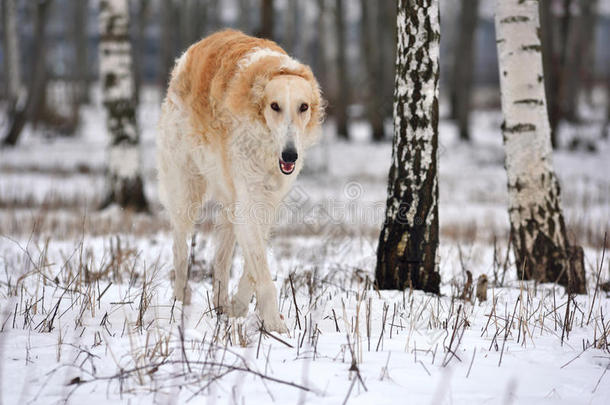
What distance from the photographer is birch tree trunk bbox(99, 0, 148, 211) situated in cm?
780

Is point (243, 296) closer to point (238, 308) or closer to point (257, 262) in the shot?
point (238, 308)

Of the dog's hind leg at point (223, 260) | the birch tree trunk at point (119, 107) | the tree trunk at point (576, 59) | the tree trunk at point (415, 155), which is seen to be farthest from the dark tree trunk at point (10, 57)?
the tree trunk at point (576, 59)

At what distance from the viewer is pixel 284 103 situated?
336cm

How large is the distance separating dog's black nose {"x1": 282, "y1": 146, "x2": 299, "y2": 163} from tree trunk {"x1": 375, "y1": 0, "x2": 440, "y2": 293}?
946mm

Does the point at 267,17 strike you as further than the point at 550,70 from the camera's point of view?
No

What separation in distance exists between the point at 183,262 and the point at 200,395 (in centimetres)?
192

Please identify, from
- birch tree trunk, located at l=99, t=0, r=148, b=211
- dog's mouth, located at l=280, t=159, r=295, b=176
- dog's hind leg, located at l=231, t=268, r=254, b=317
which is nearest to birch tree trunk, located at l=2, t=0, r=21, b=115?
birch tree trunk, located at l=99, t=0, r=148, b=211

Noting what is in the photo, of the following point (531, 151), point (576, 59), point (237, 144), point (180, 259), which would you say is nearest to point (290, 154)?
point (237, 144)

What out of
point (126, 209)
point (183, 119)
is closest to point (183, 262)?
point (183, 119)

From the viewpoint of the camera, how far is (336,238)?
21.2 feet

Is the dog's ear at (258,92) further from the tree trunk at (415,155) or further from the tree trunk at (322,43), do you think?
the tree trunk at (322,43)

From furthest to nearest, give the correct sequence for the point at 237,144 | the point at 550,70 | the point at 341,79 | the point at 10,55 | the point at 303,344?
the point at 341,79, the point at 10,55, the point at 550,70, the point at 237,144, the point at 303,344

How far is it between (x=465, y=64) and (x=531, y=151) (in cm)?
1655

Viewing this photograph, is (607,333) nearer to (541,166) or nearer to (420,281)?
(420,281)
